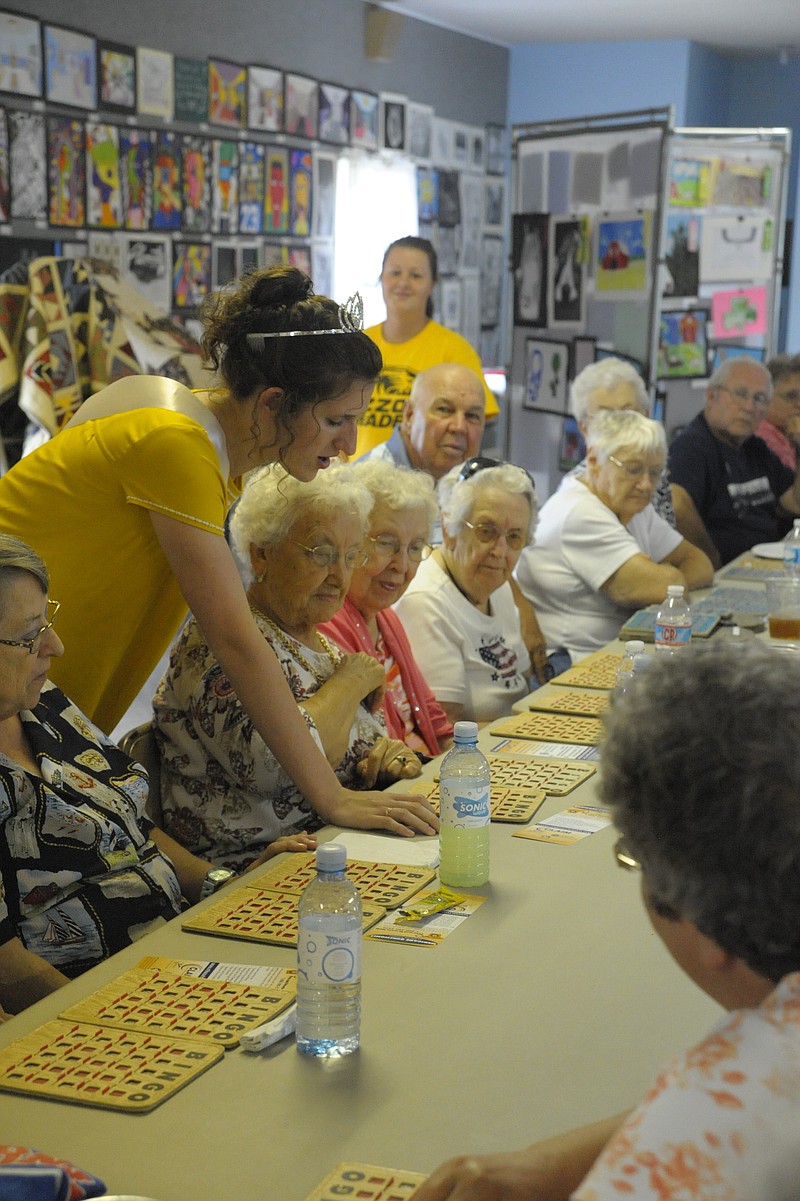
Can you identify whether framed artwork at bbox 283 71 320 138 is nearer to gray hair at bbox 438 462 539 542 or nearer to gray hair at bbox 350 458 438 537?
gray hair at bbox 438 462 539 542

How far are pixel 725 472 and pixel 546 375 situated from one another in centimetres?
102

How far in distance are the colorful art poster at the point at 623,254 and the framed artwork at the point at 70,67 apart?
2.17 meters

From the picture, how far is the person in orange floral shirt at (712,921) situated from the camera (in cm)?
71

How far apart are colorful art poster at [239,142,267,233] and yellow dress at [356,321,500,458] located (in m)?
1.49

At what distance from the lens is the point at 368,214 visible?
23.4 ft

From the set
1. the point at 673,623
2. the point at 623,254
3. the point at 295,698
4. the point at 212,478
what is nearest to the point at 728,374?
the point at 623,254

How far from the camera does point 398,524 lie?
2.64 metres

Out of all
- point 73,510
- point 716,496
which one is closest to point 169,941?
point 73,510

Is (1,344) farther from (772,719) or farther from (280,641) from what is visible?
(772,719)

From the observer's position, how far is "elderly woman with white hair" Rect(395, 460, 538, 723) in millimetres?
2953

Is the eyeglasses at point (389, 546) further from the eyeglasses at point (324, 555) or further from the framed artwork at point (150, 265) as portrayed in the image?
the framed artwork at point (150, 265)

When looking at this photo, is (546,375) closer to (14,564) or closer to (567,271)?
(567,271)

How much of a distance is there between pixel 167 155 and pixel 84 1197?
527cm

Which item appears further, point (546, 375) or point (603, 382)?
point (546, 375)
